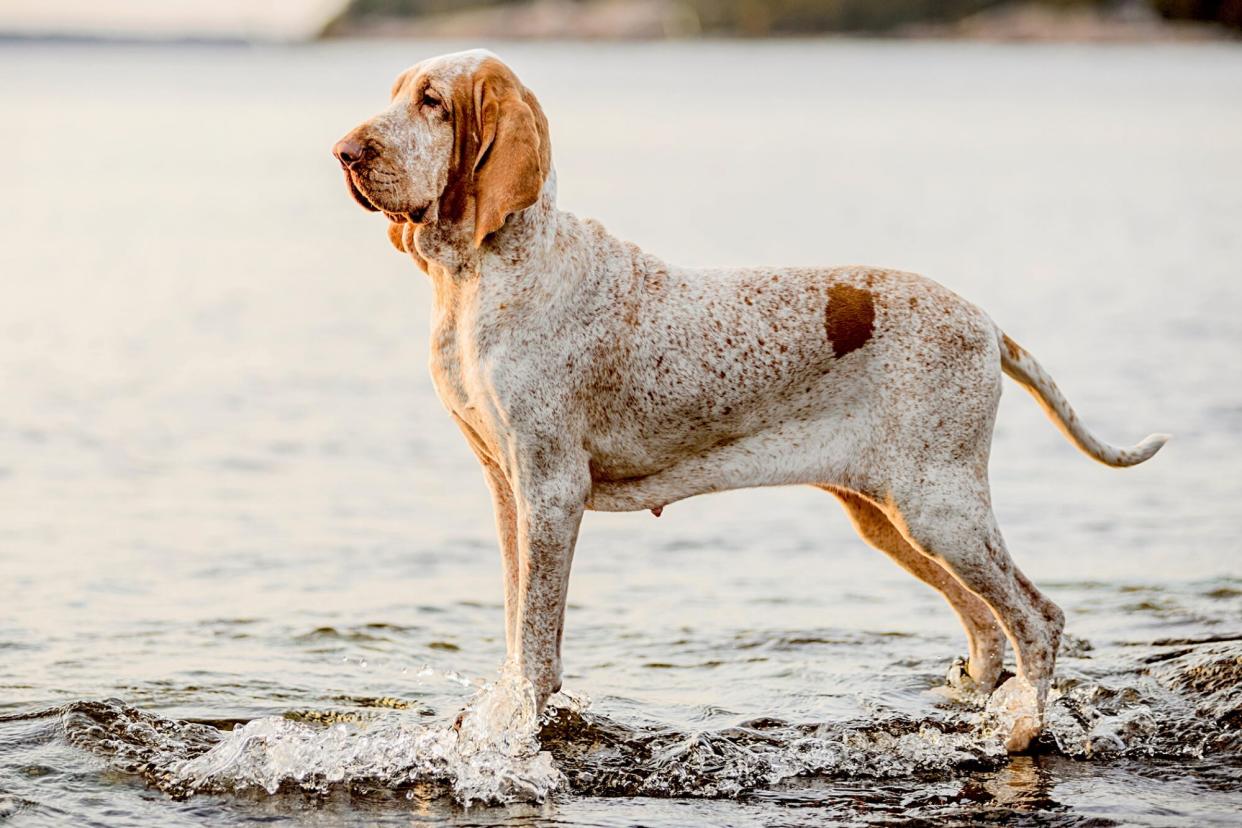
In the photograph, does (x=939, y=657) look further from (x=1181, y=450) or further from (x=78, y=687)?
(x=1181, y=450)

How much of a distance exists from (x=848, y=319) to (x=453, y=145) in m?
1.45

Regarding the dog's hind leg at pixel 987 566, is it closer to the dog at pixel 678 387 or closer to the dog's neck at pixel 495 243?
the dog at pixel 678 387

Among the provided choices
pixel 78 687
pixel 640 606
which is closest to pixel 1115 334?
pixel 640 606

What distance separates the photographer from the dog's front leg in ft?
19.2

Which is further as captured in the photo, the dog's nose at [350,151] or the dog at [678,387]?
the dog at [678,387]

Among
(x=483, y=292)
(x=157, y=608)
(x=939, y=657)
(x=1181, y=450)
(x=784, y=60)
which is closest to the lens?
(x=483, y=292)

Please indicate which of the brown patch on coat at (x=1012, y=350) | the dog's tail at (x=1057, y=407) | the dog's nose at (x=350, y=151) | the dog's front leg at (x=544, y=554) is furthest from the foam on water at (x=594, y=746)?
the dog's nose at (x=350, y=151)

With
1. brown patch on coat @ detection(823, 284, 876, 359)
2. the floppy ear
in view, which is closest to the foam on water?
brown patch on coat @ detection(823, 284, 876, 359)

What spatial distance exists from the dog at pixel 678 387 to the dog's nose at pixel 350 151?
0.20 metres

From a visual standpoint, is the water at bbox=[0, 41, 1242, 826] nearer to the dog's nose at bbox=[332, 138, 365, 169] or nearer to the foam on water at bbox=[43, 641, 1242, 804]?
the foam on water at bbox=[43, 641, 1242, 804]

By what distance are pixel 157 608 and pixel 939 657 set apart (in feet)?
11.5

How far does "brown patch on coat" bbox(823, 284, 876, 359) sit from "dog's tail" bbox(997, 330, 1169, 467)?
50cm

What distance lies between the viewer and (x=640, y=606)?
834cm

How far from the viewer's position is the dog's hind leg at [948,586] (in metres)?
6.68
